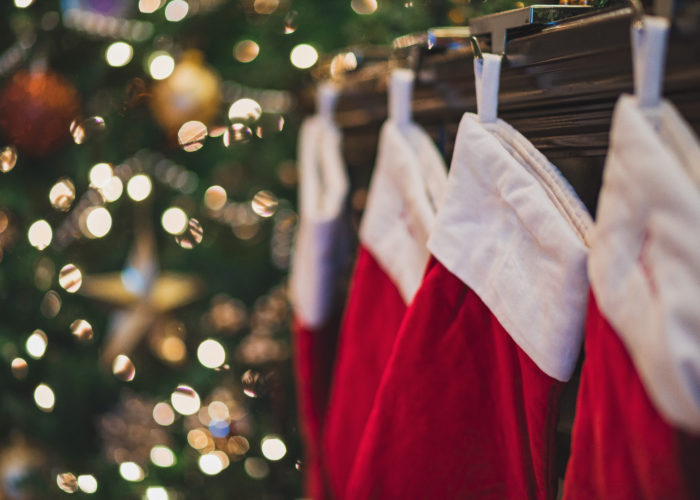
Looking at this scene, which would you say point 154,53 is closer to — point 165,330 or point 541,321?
point 165,330

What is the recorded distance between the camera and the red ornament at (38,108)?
1083 millimetres

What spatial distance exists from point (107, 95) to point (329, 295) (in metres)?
0.73

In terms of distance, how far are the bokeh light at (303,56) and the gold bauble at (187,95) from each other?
17 cm

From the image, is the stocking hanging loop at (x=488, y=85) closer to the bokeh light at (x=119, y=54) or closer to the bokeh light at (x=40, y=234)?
the bokeh light at (x=119, y=54)

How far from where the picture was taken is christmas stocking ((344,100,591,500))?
39 centimetres

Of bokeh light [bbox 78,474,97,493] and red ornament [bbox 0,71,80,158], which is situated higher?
red ornament [bbox 0,71,80,158]

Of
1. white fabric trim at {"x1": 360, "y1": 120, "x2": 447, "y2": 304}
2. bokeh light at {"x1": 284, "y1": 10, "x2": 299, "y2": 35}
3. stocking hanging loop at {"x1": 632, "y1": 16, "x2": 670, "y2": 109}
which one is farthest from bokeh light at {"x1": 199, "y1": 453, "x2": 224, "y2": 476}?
stocking hanging loop at {"x1": 632, "y1": 16, "x2": 670, "y2": 109}

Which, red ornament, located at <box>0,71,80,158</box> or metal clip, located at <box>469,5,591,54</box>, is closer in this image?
metal clip, located at <box>469,5,591,54</box>

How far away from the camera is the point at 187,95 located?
1.00 metres

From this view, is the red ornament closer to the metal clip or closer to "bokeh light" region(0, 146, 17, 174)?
"bokeh light" region(0, 146, 17, 174)

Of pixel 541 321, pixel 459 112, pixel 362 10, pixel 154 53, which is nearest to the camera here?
pixel 541 321

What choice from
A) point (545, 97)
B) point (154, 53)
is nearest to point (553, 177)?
point (545, 97)

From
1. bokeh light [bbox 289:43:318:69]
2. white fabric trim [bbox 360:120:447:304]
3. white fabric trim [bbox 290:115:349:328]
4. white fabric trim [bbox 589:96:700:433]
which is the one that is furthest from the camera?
bokeh light [bbox 289:43:318:69]

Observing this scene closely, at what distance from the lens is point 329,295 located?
0.84 meters
